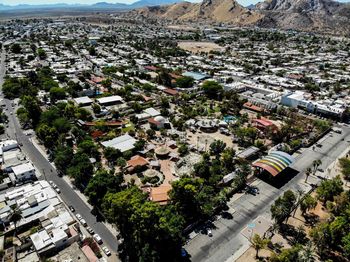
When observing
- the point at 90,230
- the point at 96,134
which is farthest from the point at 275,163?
the point at 96,134

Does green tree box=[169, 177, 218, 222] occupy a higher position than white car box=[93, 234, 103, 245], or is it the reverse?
green tree box=[169, 177, 218, 222]

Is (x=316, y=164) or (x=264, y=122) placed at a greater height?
(x=264, y=122)

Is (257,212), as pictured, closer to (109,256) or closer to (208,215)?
(208,215)

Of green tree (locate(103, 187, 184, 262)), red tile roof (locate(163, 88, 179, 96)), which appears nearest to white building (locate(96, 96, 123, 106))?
red tile roof (locate(163, 88, 179, 96))

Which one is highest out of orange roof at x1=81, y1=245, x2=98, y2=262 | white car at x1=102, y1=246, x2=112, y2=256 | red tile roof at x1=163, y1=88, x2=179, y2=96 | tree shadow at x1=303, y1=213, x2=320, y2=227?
red tile roof at x1=163, y1=88, x2=179, y2=96

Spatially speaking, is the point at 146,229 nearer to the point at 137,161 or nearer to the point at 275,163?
the point at 137,161

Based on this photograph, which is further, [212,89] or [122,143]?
[212,89]

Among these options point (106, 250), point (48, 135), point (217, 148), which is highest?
point (48, 135)

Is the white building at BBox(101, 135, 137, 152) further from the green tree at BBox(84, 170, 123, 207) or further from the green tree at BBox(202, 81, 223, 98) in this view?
the green tree at BBox(202, 81, 223, 98)
